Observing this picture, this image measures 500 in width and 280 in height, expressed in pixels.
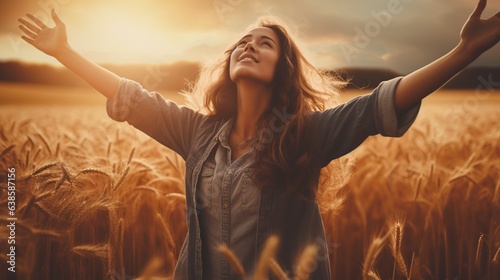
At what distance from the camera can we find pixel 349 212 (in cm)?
306

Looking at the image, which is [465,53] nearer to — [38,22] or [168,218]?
[38,22]

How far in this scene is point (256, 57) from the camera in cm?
180

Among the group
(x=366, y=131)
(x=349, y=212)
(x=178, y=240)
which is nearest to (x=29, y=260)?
(x=178, y=240)

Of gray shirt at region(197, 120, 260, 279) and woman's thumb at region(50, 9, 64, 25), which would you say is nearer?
gray shirt at region(197, 120, 260, 279)

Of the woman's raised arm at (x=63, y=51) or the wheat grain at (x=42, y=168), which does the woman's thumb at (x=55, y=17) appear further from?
the wheat grain at (x=42, y=168)

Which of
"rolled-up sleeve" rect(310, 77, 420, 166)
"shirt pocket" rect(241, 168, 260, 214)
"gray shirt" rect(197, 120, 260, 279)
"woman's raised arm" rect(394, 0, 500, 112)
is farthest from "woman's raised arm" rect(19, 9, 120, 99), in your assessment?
"woman's raised arm" rect(394, 0, 500, 112)

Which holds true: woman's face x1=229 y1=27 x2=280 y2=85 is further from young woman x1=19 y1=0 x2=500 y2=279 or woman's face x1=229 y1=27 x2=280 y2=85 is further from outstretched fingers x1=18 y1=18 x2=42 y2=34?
outstretched fingers x1=18 y1=18 x2=42 y2=34

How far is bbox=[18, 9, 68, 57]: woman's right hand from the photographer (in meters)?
1.86

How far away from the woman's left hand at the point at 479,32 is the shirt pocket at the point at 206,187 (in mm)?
1070

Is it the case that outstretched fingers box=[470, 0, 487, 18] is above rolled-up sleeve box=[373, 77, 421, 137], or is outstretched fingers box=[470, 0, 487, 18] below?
above

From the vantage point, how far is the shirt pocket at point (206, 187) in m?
1.78

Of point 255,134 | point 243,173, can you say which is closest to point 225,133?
point 255,134

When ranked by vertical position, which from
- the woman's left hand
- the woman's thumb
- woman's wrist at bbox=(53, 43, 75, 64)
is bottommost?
the woman's left hand

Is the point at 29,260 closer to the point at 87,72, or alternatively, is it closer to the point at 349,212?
the point at 87,72
